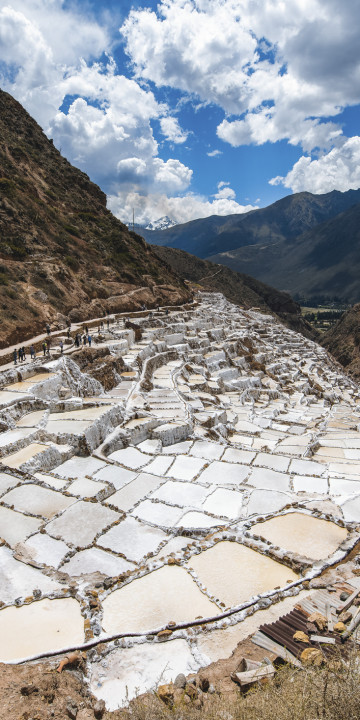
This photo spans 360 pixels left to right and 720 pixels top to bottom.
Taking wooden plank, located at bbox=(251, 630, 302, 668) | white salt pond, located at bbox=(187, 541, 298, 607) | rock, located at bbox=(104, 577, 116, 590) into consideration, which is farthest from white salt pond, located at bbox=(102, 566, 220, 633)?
wooden plank, located at bbox=(251, 630, 302, 668)

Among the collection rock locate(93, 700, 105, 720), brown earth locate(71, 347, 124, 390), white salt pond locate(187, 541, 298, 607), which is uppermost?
brown earth locate(71, 347, 124, 390)

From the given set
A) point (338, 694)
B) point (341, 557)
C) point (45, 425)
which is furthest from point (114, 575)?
point (45, 425)

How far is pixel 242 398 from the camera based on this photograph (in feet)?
83.8

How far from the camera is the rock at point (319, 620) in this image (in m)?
5.79

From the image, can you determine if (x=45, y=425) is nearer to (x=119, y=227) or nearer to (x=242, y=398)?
(x=242, y=398)

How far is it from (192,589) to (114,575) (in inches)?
61.0

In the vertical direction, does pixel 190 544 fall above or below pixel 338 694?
below

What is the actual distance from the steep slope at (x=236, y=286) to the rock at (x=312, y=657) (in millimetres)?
81760

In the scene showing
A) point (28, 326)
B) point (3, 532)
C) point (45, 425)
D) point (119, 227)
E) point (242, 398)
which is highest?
point (119, 227)

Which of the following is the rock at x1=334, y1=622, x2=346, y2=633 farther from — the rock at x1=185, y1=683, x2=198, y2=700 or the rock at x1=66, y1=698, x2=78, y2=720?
the rock at x1=66, y1=698, x2=78, y2=720

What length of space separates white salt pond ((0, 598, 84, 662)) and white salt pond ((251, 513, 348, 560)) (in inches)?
166

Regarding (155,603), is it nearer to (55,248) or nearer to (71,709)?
(71,709)

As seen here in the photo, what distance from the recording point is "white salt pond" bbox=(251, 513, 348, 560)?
8.55 meters

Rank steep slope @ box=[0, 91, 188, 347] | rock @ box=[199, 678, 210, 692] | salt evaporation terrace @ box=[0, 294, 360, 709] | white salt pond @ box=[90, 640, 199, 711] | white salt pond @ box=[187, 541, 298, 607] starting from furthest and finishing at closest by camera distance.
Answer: steep slope @ box=[0, 91, 188, 347] → white salt pond @ box=[187, 541, 298, 607] → salt evaporation terrace @ box=[0, 294, 360, 709] → white salt pond @ box=[90, 640, 199, 711] → rock @ box=[199, 678, 210, 692]
